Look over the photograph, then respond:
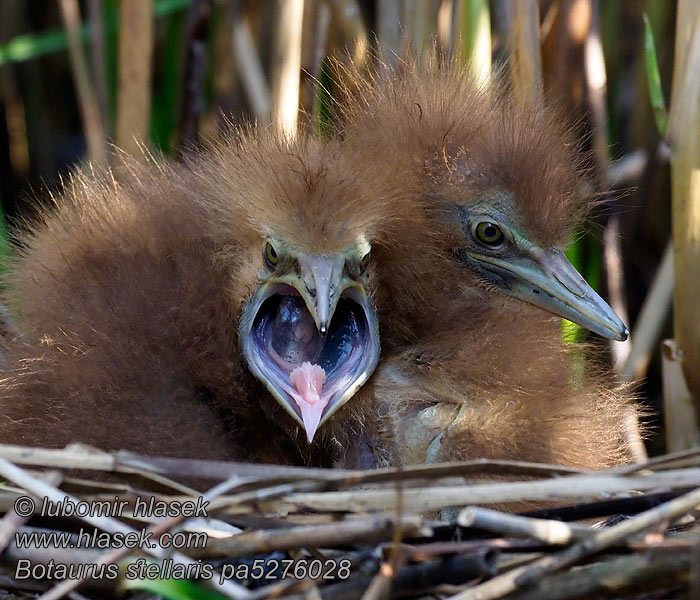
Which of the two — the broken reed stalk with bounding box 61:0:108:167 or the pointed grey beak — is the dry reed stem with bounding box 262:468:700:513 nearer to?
the pointed grey beak

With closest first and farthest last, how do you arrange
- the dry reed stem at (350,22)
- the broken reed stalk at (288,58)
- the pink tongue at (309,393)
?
the pink tongue at (309,393) → the broken reed stalk at (288,58) → the dry reed stem at (350,22)

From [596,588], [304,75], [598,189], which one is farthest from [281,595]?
[304,75]

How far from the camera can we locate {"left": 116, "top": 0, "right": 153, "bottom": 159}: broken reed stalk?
218 cm

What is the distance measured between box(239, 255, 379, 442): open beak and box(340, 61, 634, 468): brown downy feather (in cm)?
8

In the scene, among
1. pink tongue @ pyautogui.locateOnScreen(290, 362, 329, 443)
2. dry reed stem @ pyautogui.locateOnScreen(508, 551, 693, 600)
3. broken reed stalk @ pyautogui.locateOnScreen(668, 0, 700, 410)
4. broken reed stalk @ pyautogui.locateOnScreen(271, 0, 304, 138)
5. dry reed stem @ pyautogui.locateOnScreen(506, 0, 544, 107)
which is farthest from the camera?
broken reed stalk @ pyautogui.locateOnScreen(271, 0, 304, 138)

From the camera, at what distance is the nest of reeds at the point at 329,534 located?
109 centimetres

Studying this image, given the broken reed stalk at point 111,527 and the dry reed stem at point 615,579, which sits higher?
the broken reed stalk at point 111,527

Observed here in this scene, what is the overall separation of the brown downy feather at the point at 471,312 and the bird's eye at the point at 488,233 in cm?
3

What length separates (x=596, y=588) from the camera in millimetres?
1089

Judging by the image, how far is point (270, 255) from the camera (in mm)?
1556

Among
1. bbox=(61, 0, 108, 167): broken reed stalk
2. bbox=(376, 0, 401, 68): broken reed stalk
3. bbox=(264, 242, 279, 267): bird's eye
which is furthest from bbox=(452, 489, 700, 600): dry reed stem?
bbox=(61, 0, 108, 167): broken reed stalk

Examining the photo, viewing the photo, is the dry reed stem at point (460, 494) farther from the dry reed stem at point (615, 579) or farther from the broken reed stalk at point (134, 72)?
the broken reed stalk at point (134, 72)

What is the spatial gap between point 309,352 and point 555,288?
1.38 ft

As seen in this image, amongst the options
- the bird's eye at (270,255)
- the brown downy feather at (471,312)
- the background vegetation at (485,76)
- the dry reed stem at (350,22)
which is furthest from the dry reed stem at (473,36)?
the bird's eye at (270,255)
